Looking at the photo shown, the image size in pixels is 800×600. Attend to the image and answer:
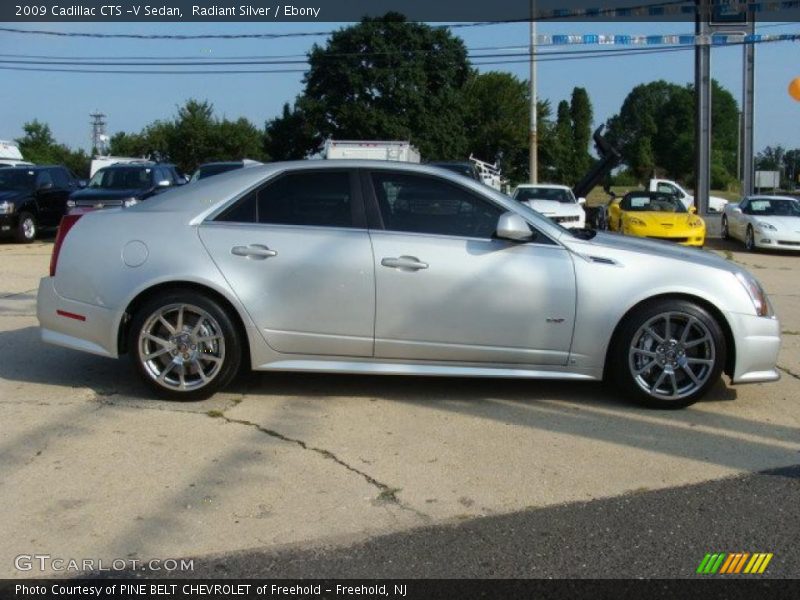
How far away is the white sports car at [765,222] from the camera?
18.0 m

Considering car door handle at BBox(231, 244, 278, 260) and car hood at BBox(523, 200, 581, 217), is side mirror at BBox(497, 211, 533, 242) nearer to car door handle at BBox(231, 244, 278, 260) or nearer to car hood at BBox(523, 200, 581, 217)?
car door handle at BBox(231, 244, 278, 260)

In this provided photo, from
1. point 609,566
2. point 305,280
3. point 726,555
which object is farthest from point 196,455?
point 726,555

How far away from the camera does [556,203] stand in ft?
68.2

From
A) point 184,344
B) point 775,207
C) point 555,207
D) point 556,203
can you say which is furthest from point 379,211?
point 775,207

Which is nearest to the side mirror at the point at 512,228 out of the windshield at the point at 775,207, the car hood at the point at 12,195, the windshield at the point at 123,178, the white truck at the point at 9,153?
the windshield at the point at 123,178

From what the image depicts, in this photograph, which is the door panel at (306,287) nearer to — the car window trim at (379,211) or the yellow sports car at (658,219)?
the car window trim at (379,211)

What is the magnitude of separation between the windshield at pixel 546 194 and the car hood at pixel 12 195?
11.3 meters

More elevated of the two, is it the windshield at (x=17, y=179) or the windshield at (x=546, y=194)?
the windshield at (x=17, y=179)

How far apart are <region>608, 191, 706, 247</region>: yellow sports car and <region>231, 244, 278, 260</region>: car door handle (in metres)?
12.8

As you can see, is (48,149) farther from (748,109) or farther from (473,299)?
(473,299)

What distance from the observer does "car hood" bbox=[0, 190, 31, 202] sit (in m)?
17.8

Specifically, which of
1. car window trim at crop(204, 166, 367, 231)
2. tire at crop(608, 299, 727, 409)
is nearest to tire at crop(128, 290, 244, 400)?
car window trim at crop(204, 166, 367, 231)

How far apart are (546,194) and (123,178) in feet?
33.4

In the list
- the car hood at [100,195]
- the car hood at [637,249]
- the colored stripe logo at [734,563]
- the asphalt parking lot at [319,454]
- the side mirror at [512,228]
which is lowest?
the colored stripe logo at [734,563]
